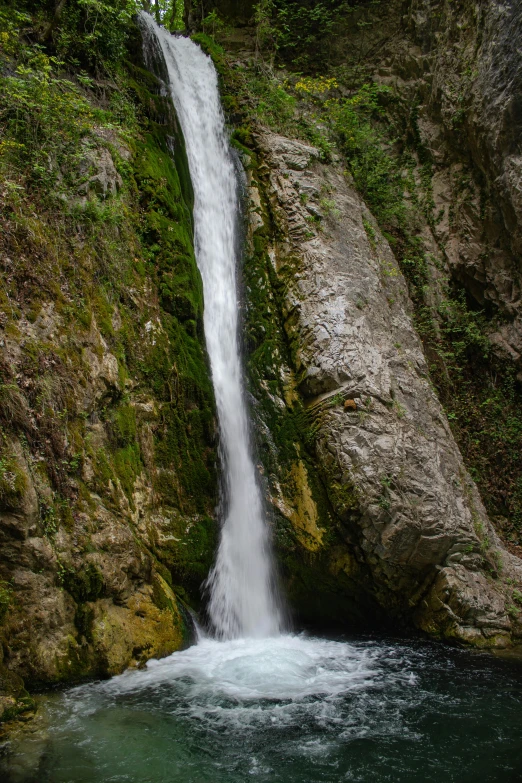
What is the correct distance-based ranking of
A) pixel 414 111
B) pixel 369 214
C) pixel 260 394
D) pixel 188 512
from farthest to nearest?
pixel 414 111, pixel 369 214, pixel 260 394, pixel 188 512

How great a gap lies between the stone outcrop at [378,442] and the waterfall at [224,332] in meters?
0.81

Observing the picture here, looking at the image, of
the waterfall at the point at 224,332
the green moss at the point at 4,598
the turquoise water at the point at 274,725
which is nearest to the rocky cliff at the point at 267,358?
the green moss at the point at 4,598

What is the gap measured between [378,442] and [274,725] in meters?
4.20

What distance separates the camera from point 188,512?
682 centimetres

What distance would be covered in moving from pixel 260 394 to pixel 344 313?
1971 millimetres

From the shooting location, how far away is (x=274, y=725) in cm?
453

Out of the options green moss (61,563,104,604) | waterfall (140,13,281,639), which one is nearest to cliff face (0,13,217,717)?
green moss (61,563,104,604)

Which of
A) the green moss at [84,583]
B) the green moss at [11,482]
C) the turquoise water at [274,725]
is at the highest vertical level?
the green moss at [11,482]

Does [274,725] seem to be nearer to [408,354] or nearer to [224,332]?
[224,332]

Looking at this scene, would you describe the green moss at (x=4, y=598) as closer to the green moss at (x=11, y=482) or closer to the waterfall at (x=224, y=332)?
the green moss at (x=11, y=482)

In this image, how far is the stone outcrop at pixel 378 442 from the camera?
24.3 feet

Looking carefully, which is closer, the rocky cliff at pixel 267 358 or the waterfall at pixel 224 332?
the rocky cliff at pixel 267 358

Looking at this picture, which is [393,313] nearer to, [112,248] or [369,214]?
[369,214]

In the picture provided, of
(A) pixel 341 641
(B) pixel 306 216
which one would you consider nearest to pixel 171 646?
(A) pixel 341 641
